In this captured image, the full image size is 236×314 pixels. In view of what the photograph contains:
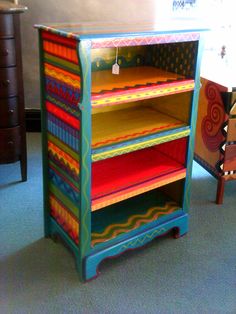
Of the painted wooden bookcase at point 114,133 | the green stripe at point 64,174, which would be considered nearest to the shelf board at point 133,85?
the painted wooden bookcase at point 114,133

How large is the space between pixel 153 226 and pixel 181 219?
18cm

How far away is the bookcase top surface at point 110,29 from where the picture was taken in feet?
4.67

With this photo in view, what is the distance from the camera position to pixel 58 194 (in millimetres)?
1829

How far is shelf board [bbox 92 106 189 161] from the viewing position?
1.64 meters

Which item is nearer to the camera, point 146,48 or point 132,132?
point 132,132

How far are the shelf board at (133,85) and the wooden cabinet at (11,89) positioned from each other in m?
0.64

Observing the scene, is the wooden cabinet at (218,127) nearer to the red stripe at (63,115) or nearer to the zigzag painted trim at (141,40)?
the zigzag painted trim at (141,40)

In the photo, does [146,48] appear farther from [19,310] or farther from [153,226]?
[19,310]

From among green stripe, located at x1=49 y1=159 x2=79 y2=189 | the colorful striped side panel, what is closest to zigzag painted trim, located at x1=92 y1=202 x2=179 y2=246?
the colorful striped side panel

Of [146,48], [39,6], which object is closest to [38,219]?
[146,48]

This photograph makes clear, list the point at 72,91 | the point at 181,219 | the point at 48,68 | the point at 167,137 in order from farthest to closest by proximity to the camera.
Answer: the point at 181,219
the point at 167,137
the point at 48,68
the point at 72,91

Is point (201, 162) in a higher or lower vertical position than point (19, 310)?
higher

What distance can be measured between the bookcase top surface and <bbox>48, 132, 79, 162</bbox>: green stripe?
0.45m

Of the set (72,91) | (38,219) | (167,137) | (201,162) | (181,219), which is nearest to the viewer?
(72,91)
